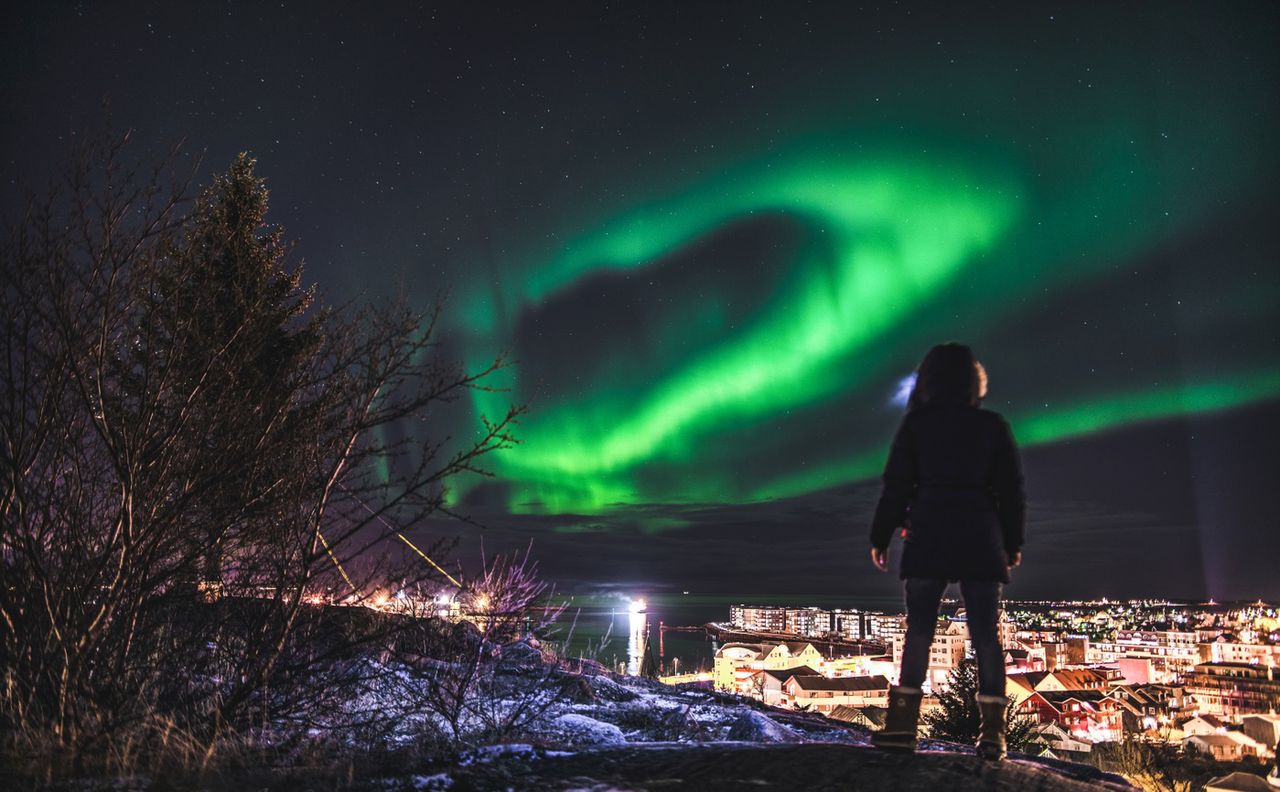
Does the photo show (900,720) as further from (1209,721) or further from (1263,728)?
(1263,728)

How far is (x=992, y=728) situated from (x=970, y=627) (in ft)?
1.86

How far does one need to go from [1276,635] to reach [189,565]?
90.5 m

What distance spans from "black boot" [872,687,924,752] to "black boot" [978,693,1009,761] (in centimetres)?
36

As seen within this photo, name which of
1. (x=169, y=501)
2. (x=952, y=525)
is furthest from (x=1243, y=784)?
(x=169, y=501)

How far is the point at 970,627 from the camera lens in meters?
4.42

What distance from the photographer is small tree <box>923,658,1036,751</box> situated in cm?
1373

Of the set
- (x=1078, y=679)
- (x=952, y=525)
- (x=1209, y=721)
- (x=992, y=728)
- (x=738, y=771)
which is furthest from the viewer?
(x=1078, y=679)

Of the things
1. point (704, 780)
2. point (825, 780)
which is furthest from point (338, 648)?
point (825, 780)

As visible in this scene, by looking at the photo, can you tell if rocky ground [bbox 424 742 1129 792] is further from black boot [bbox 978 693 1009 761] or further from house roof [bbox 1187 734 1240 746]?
house roof [bbox 1187 734 1240 746]

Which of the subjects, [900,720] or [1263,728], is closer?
[900,720]

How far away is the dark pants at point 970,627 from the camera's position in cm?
428

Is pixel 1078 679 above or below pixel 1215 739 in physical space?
above

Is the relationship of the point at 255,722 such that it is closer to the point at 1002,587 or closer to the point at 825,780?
the point at 825,780

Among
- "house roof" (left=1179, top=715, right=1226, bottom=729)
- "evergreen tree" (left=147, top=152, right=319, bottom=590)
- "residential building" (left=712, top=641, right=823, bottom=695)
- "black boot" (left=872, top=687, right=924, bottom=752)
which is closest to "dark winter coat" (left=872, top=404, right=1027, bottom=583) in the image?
"black boot" (left=872, top=687, right=924, bottom=752)
